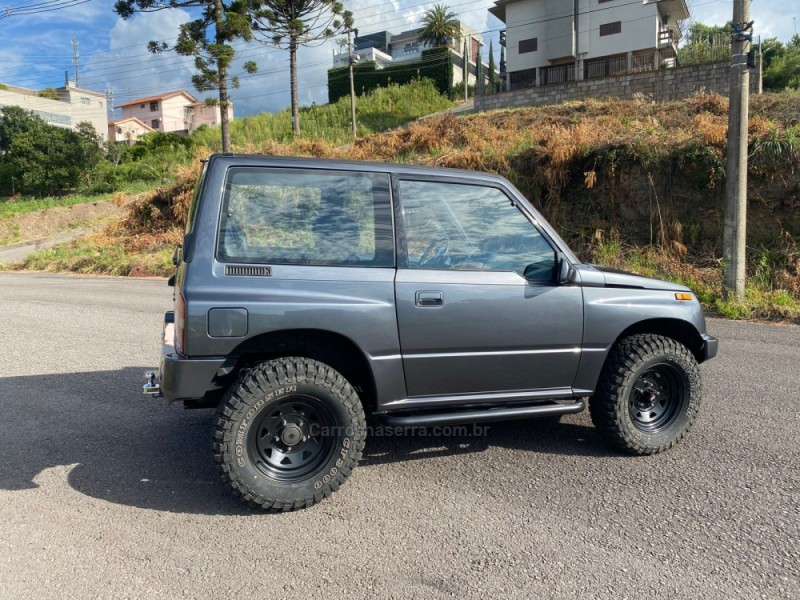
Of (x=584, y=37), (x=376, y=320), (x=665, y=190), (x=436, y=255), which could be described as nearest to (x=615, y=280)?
(x=436, y=255)

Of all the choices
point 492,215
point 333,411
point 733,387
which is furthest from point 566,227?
point 333,411

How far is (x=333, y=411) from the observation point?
336cm

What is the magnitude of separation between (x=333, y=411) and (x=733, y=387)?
427 centimetres

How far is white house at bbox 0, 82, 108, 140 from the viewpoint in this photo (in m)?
73.9

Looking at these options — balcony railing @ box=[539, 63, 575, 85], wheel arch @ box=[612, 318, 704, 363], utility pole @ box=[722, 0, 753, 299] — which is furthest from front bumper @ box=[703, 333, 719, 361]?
balcony railing @ box=[539, 63, 575, 85]

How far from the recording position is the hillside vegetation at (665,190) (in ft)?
37.2

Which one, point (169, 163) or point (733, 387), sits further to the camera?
point (169, 163)

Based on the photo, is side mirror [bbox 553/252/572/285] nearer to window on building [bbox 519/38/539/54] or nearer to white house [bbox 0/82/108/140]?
window on building [bbox 519/38/539/54]

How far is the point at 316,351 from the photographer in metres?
3.61

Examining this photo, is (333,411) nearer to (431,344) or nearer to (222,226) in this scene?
(431,344)

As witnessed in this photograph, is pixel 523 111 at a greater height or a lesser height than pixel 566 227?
greater

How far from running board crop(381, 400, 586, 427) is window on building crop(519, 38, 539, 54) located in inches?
1826

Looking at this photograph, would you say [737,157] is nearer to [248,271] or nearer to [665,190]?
[665,190]

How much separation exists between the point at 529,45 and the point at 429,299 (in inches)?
1848
